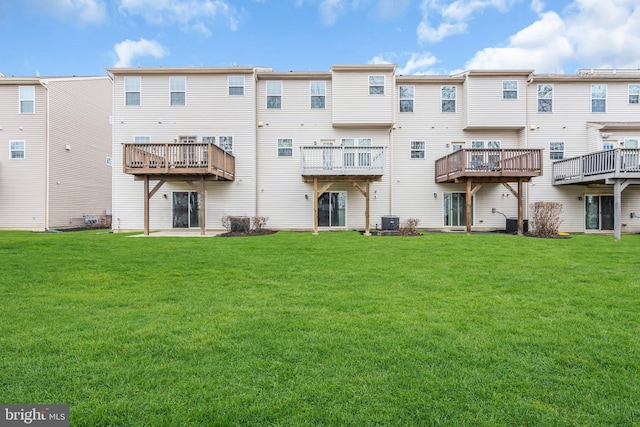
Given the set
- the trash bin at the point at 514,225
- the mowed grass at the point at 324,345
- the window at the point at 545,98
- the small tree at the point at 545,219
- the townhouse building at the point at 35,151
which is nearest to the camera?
the mowed grass at the point at 324,345

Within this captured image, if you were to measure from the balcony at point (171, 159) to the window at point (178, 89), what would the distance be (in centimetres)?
354

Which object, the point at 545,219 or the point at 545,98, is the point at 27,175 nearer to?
the point at 545,219

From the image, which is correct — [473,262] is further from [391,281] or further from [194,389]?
[194,389]

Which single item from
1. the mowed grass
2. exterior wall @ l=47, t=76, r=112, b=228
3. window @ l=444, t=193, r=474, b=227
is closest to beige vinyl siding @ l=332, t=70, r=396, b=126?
window @ l=444, t=193, r=474, b=227

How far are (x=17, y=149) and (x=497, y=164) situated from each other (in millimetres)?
23024

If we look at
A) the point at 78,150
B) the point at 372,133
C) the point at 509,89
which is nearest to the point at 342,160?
the point at 372,133

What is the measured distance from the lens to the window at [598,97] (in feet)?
54.6

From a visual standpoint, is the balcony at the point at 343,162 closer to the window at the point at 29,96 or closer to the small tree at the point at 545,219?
the small tree at the point at 545,219

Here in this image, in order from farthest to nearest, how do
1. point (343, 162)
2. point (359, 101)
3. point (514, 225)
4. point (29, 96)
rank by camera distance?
point (29, 96)
point (359, 101)
point (514, 225)
point (343, 162)

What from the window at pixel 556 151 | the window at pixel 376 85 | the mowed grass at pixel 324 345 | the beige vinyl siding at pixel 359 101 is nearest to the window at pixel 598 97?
the window at pixel 556 151

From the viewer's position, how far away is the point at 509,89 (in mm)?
16281

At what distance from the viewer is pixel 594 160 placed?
567 inches

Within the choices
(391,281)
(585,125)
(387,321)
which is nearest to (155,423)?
(387,321)

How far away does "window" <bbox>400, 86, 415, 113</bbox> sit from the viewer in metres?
16.9
